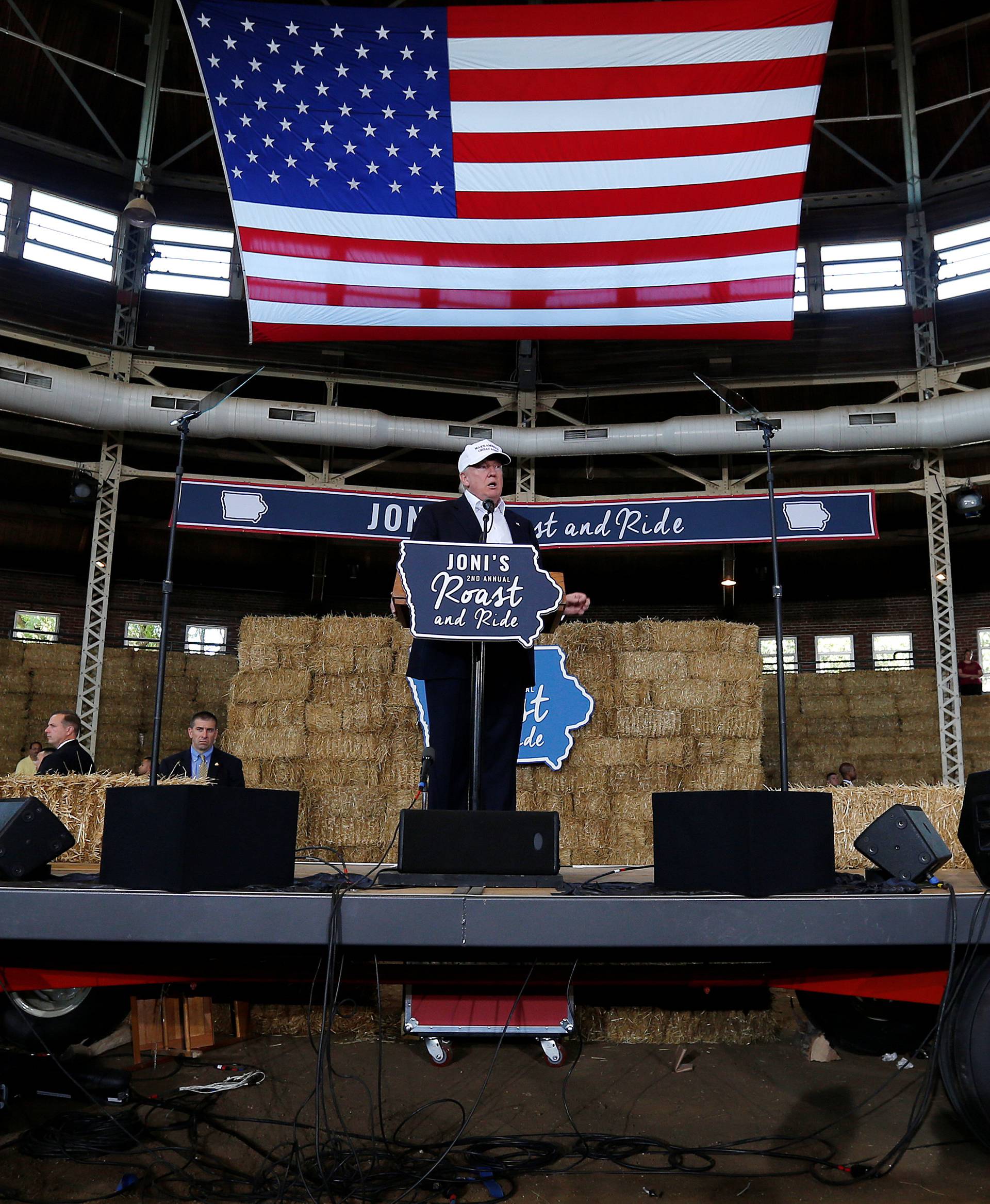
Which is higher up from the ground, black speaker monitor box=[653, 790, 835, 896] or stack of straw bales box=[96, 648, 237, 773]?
stack of straw bales box=[96, 648, 237, 773]

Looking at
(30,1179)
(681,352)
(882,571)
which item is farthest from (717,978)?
(882,571)

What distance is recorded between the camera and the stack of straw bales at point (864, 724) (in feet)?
43.7

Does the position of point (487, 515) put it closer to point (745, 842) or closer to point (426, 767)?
point (426, 767)

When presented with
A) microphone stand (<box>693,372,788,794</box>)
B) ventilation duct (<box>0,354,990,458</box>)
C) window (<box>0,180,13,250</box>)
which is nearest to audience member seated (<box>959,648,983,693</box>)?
ventilation duct (<box>0,354,990,458</box>)

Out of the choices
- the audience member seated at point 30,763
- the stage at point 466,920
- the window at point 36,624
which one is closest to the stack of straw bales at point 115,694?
the window at point 36,624

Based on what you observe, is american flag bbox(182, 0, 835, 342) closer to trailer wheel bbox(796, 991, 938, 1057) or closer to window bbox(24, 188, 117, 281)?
trailer wheel bbox(796, 991, 938, 1057)

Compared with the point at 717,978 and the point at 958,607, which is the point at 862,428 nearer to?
the point at 958,607

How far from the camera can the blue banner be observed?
1048 centimetres

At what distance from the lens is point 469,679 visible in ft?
9.90

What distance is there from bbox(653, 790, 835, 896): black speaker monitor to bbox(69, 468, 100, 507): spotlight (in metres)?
10.5

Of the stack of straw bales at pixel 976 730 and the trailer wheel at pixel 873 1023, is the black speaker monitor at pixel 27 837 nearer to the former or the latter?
the trailer wheel at pixel 873 1023

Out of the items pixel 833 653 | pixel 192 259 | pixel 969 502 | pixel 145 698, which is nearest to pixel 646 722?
pixel 969 502

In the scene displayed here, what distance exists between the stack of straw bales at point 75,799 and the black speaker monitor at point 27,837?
4.79 feet

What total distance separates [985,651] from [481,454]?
14364 millimetres
